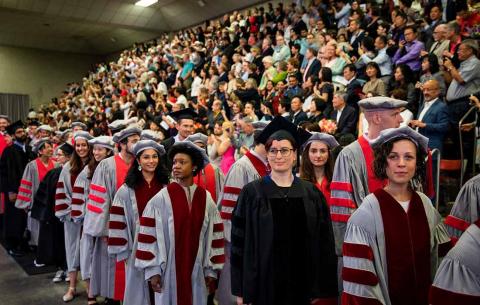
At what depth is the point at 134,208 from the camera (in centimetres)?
376

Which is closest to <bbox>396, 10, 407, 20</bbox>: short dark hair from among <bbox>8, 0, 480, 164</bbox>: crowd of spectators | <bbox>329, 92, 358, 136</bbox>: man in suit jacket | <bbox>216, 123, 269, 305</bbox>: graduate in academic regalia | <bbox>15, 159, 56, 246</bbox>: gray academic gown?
<bbox>8, 0, 480, 164</bbox>: crowd of spectators

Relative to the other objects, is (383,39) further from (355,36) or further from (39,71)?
(39,71)

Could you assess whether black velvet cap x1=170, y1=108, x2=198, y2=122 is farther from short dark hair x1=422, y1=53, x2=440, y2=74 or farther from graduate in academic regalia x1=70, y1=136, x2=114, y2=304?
short dark hair x1=422, y1=53, x2=440, y2=74

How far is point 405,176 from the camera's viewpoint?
7.39 feet

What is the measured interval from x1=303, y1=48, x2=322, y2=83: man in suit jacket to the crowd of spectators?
0.08 ft

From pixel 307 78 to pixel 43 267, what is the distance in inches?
227

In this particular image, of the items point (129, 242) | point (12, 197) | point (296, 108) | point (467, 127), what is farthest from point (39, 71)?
point (467, 127)

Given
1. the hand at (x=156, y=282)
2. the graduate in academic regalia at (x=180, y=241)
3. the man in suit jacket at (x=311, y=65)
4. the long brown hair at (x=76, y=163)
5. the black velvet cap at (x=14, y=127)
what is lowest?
the hand at (x=156, y=282)

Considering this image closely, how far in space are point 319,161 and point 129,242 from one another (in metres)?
1.83

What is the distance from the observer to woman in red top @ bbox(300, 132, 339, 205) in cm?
364

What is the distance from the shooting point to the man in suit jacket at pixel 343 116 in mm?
6277

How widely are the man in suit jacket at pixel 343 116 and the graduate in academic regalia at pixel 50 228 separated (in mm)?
3870

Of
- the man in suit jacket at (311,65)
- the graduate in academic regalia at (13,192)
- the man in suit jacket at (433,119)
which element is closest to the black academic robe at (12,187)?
the graduate in academic regalia at (13,192)

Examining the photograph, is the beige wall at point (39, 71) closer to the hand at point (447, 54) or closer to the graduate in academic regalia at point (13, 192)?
the graduate in academic regalia at point (13, 192)
